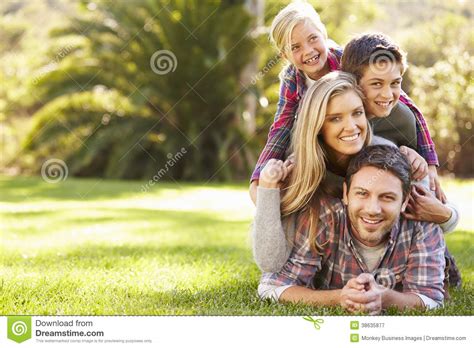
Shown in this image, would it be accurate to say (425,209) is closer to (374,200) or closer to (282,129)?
(374,200)

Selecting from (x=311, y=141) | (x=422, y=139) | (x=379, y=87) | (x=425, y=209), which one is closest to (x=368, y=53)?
(x=379, y=87)

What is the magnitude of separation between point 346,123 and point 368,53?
1.19ft

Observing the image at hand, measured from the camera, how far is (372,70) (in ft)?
9.54

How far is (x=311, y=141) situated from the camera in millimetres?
2805

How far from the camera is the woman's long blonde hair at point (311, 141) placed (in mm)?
2779

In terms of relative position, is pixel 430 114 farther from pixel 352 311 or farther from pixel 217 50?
pixel 352 311

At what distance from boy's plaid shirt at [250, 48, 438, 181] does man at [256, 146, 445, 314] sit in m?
0.36

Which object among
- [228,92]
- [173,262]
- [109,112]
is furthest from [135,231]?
[109,112]

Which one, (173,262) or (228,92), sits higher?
(228,92)

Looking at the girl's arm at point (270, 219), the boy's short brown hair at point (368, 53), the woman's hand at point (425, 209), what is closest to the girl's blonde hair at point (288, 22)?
the boy's short brown hair at point (368, 53)

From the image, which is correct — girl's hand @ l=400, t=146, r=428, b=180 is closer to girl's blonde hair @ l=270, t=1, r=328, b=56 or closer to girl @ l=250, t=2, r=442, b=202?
girl @ l=250, t=2, r=442, b=202

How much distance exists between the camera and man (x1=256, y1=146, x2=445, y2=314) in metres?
2.69

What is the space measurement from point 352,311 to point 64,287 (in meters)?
1.29

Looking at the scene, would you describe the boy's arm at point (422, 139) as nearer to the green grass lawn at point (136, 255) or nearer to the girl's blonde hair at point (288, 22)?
the girl's blonde hair at point (288, 22)
